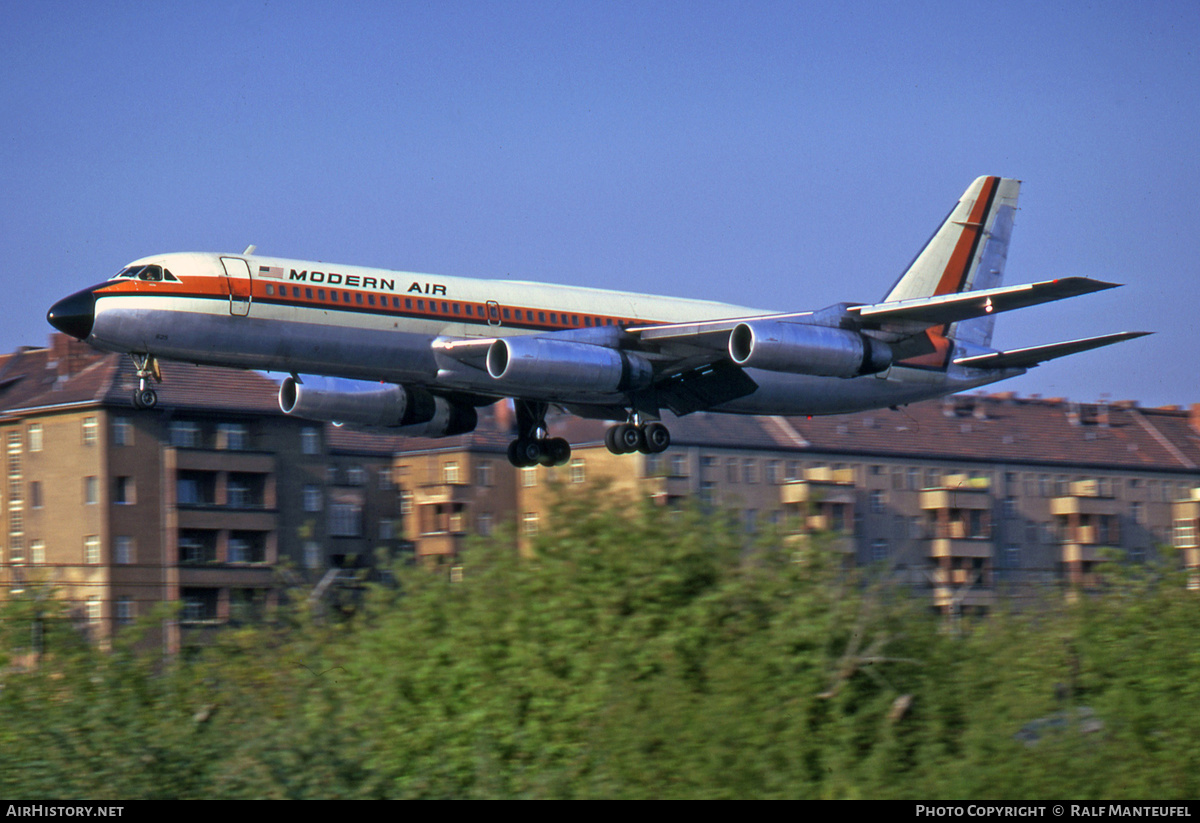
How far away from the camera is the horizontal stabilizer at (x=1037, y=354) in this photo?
1378 inches

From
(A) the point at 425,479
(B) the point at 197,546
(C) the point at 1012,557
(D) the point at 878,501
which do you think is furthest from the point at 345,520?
(C) the point at 1012,557

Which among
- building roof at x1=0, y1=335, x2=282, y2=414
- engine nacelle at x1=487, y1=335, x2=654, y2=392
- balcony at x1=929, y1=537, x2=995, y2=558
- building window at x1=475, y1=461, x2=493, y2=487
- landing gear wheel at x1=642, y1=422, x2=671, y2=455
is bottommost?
balcony at x1=929, y1=537, x2=995, y2=558

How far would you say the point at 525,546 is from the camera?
84.2ft

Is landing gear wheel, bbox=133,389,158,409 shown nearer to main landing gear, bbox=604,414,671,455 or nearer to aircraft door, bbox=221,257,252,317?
aircraft door, bbox=221,257,252,317

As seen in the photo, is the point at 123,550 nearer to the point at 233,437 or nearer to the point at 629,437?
the point at 233,437

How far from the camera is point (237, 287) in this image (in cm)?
3117

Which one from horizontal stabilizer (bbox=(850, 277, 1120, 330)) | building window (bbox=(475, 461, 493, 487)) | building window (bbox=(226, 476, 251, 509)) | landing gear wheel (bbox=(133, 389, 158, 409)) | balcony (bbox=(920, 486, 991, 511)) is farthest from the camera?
balcony (bbox=(920, 486, 991, 511))

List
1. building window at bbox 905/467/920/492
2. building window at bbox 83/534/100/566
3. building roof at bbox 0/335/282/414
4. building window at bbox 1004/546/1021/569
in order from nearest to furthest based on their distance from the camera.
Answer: building window at bbox 83/534/100/566 → building roof at bbox 0/335/282/414 → building window at bbox 1004/546/1021/569 → building window at bbox 905/467/920/492

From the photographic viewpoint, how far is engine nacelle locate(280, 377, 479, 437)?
35.9 metres

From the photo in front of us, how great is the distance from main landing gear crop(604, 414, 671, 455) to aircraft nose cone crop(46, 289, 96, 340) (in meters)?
12.9

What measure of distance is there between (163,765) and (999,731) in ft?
40.7

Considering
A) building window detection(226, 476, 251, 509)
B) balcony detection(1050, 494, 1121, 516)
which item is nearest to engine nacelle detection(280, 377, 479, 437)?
building window detection(226, 476, 251, 509)

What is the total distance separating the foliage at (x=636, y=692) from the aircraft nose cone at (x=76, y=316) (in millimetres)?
5982

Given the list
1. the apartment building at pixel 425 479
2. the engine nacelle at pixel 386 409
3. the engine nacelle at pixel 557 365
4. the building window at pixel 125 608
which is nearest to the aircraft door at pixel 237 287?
the engine nacelle at pixel 386 409
